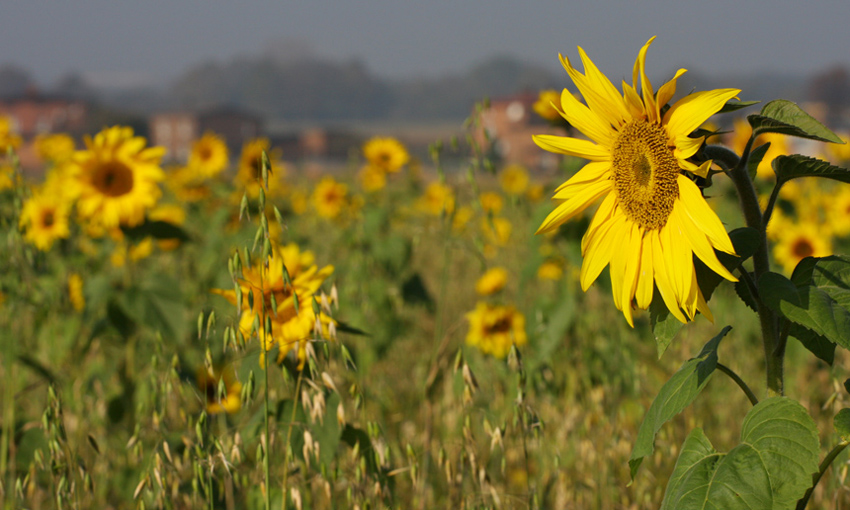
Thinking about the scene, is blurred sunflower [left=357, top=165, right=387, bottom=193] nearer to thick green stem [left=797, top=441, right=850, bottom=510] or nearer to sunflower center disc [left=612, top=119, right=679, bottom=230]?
sunflower center disc [left=612, top=119, right=679, bottom=230]

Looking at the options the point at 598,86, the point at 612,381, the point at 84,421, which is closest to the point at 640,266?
the point at 598,86

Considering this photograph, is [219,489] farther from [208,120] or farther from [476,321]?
[208,120]

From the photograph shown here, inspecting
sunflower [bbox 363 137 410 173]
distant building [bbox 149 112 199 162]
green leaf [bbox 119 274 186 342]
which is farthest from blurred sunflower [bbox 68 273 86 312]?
distant building [bbox 149 112 199 162]

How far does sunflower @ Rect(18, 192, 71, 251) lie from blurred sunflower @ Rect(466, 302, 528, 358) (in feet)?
8.72

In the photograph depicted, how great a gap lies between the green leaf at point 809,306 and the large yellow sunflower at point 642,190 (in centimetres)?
11

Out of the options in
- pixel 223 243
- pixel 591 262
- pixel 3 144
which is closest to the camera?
pixel 591 262

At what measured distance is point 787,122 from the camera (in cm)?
120

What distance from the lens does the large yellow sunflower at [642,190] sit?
1.29 m

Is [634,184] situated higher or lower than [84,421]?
higher

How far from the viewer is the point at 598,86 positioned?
1442 mm

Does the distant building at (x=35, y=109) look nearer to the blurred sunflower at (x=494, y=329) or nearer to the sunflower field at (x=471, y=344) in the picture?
the sunflower field at (x=471, y=344)

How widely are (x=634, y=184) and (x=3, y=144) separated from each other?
14.9ft

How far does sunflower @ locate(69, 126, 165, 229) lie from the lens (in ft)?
11.5

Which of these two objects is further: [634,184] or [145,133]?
[145,133]
